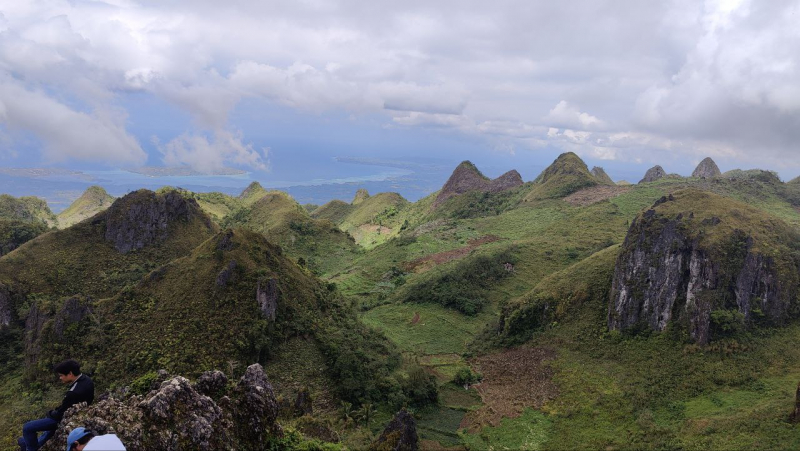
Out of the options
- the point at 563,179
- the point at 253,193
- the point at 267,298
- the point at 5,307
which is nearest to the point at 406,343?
the point at 267,298

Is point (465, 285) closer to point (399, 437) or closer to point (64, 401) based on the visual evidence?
point (399, 437)

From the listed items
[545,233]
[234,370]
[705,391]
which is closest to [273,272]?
[234,370]

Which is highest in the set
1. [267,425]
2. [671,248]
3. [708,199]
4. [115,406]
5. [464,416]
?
[708,199]

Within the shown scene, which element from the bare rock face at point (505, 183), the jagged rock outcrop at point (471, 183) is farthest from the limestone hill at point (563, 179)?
the jagged rock outcrop at point (471, 183)

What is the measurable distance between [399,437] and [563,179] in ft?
305

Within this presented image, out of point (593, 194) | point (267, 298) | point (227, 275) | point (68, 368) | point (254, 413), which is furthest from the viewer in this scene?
point (593, 194)

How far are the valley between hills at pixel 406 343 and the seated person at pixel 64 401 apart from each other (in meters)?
0.42

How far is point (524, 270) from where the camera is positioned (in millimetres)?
58781

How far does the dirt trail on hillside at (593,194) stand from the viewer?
290ft

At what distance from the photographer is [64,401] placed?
36.1 ft

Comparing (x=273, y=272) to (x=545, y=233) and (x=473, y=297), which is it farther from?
(x=545, y=233)

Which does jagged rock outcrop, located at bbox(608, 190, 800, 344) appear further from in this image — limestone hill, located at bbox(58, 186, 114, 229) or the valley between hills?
limestone hill, located at bbox(58, 186, 114, 229)

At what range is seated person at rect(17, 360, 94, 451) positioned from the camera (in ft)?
34.9

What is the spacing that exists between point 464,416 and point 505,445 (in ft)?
14.2
